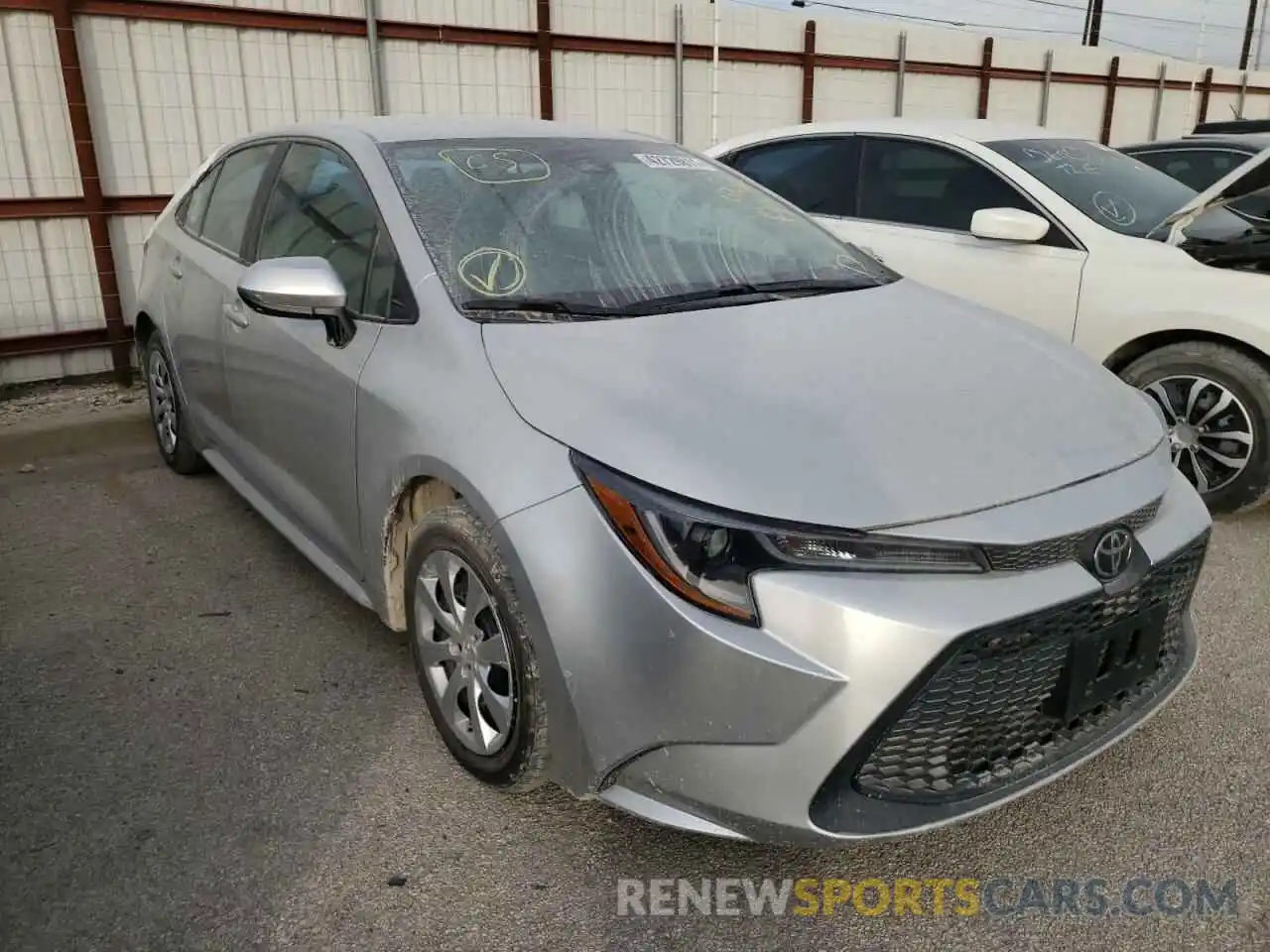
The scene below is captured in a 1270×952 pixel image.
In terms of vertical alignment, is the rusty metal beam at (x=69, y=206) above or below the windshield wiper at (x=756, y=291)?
below

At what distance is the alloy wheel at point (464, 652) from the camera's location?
7.50ft

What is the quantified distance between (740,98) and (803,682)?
349 inches

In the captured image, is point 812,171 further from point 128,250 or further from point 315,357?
point 128,250

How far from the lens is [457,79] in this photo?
25.7 feet

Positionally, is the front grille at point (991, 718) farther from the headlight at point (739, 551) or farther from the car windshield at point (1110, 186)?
the car windshield at point (1110, 186)

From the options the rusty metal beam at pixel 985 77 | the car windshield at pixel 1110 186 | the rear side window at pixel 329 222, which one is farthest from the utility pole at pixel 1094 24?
the rear side window at pixel 329 222

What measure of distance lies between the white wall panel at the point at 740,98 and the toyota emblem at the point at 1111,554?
8.01m

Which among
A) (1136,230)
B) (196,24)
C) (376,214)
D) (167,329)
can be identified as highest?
(196,24)

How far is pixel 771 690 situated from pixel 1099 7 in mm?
26487

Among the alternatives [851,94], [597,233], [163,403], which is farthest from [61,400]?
[851,94]

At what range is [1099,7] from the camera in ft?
77.2

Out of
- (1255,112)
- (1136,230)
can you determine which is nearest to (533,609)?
(1136,230)

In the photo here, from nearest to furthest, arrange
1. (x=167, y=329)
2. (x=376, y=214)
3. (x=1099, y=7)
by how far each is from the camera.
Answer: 1. (x=376, y=214)
2. (x=167, y=329)
3. (x=1099, y=7)

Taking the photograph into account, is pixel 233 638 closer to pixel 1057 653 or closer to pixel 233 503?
pixel 233 503
